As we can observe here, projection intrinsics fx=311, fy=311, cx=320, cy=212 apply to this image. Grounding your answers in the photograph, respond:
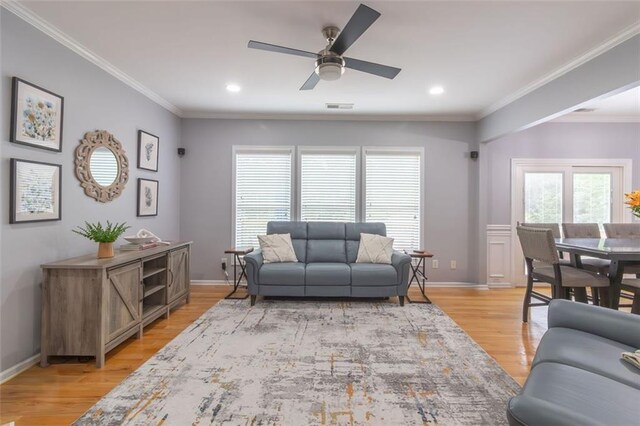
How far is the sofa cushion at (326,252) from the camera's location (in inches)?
177

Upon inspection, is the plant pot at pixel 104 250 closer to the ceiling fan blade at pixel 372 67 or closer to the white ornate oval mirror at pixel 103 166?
the white ornate oval mirror at pixel 103 166

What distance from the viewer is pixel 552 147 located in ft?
16.4

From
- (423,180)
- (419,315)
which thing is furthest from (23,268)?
(423,180)

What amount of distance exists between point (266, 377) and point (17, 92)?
9.12 ft

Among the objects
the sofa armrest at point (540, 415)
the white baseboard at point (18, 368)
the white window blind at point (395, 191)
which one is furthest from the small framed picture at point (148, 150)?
the sofa armrest at point (540, 415)

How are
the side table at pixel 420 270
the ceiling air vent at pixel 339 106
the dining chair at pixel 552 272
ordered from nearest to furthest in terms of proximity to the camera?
the dining chair at pixel 552 272
the side table at pixel 420 270
the ceiling air vent at pixel 339 106

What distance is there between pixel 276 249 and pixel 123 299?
1.94 metres

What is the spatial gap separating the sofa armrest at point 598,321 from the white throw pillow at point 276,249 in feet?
9.87

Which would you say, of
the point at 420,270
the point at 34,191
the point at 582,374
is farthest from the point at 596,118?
the point at 34,191

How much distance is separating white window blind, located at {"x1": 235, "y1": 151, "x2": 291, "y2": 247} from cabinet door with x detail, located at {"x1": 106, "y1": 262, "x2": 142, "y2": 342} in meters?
2.20

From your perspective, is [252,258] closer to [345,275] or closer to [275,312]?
[275,312]

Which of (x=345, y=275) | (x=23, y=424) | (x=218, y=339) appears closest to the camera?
(x=23, y=424)

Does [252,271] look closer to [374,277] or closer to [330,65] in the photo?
[374,277]

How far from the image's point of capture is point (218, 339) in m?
2.94
